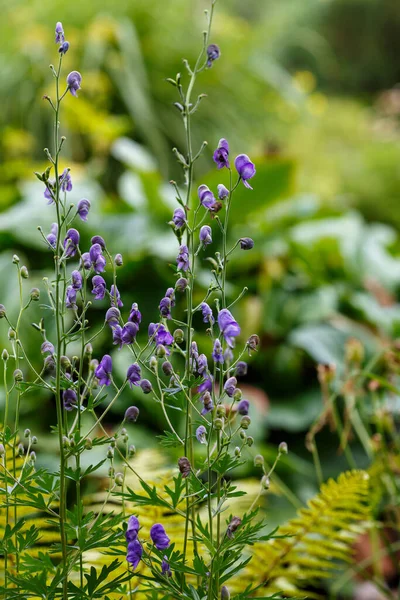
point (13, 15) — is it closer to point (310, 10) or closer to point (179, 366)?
point (179, 366)

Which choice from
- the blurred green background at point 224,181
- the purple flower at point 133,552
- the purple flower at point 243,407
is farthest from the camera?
the blurred green background at point 224,181

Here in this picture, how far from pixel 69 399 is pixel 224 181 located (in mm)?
2002

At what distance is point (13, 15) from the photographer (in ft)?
14.4

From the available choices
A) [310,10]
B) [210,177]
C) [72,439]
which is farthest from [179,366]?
[310,10]

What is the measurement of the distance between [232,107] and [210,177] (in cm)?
197

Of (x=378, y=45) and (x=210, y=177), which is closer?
(x=210, y=177)

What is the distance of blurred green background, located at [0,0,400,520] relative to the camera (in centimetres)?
250

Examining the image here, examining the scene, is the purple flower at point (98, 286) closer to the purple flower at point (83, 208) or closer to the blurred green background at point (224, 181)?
the purple flower at point (83, 208)

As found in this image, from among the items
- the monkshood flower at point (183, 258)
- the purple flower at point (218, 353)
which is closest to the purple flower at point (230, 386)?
the purple flower at point (218, 353)

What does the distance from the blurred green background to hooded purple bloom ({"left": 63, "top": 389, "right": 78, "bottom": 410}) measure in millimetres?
1187

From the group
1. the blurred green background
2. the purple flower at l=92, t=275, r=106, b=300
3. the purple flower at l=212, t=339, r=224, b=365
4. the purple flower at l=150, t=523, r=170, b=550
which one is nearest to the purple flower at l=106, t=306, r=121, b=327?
the purple flower at l=92, t=275, r=106, b=300

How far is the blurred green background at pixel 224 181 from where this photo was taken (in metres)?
2.50

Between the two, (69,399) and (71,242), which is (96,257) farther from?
(69,399)

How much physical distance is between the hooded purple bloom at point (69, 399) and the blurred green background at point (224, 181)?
1187 millimetres
